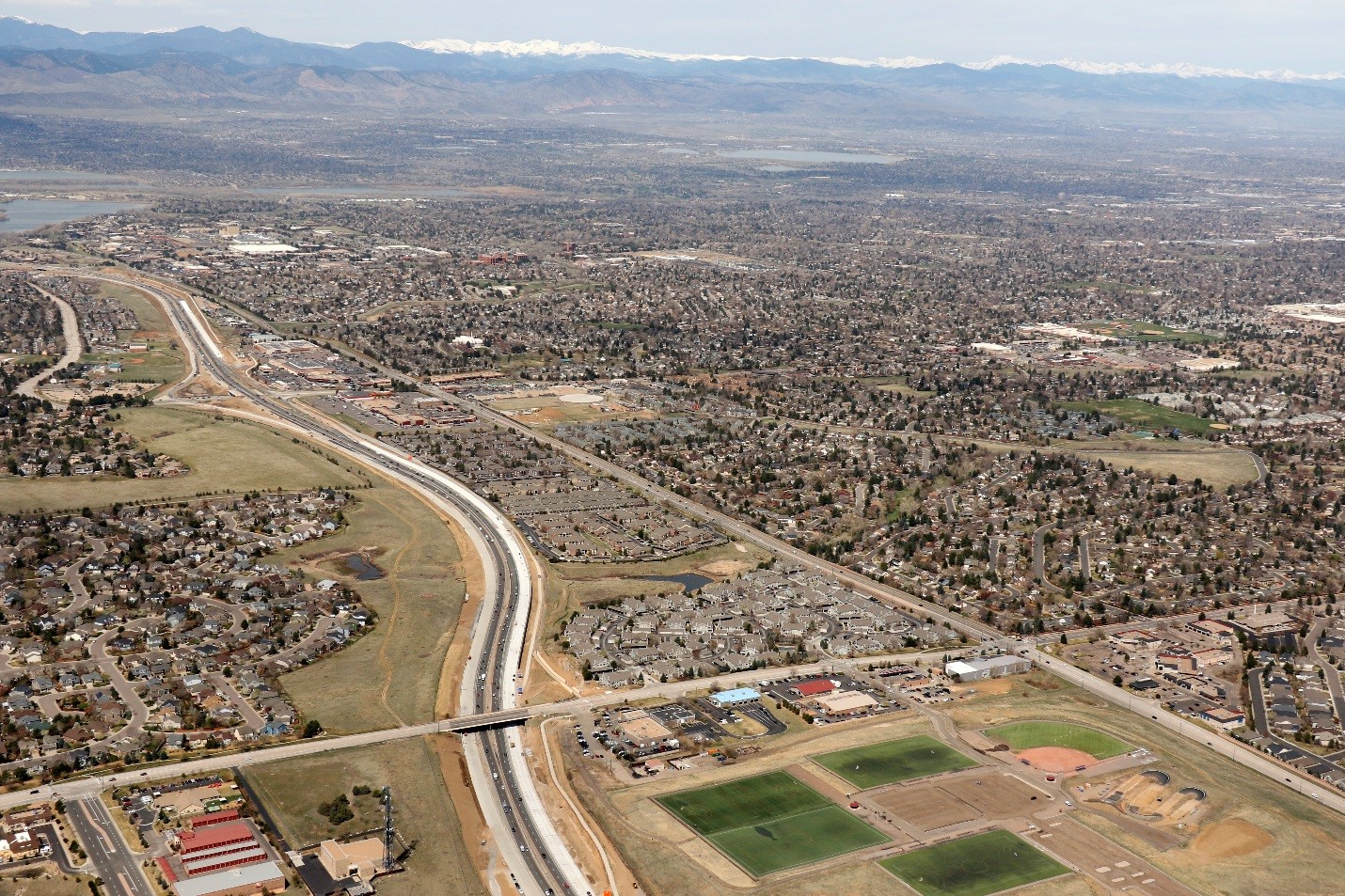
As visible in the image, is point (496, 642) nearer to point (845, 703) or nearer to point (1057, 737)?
point (845, 703)

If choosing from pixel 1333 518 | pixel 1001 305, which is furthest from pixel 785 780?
pixel 1001 305

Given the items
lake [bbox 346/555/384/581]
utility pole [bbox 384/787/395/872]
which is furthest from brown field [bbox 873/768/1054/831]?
lake [bbox 346/555/384/581]

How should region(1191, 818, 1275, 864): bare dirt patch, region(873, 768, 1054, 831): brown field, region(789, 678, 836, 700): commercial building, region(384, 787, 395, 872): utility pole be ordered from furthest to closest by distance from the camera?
region(789, 678, 836, 700): commercial building < region(873, 768, 1054, 831): brown field < region(1191, 818, 1275, 864): bare dirt patch < region(384, 787, 395, 872): utility pole

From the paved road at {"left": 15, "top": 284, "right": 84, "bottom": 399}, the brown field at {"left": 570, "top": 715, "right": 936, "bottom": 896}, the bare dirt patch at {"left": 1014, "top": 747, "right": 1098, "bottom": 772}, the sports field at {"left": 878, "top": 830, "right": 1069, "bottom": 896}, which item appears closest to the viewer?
the brown field at {"left": 570, "top": 715, "right": 936, "bottom": 896}

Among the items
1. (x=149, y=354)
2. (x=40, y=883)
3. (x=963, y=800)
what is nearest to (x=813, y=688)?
(x=963, y=800)

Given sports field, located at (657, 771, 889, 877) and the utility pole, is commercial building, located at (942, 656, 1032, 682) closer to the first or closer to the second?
sports field, located at (657, 771, 889, 877)

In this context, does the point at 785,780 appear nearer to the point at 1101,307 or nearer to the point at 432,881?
the point at 432,881
